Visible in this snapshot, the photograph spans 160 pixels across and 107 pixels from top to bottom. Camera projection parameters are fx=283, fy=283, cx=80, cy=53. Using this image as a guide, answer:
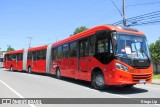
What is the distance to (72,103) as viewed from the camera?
10.4 meters

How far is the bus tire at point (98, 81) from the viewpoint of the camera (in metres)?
14.0

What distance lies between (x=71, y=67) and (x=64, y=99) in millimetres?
7177

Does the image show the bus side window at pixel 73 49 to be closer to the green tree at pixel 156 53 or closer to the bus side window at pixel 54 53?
the bus side window at pixel 54 53

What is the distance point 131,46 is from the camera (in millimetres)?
13219

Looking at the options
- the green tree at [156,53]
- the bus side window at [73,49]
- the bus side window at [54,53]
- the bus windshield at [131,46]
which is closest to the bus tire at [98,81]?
the bus windshield at [131,46]

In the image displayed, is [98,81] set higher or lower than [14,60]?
lower

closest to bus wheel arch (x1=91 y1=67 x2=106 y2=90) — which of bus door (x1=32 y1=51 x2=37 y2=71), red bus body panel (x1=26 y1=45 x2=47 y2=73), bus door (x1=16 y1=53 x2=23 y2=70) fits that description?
red bus body panel (x1=26 y1=45 x2=47 y2=73)

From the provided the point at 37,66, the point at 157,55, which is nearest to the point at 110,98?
the point at 37,66

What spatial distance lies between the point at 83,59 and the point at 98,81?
2.21 meters

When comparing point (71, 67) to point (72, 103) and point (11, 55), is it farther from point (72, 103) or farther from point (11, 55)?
point (11, 55)

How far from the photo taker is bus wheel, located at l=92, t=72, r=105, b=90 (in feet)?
45.9

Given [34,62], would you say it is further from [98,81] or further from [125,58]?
[125,58]

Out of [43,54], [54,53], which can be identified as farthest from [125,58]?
[43,54]

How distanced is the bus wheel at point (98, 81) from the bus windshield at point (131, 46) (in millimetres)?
1854
